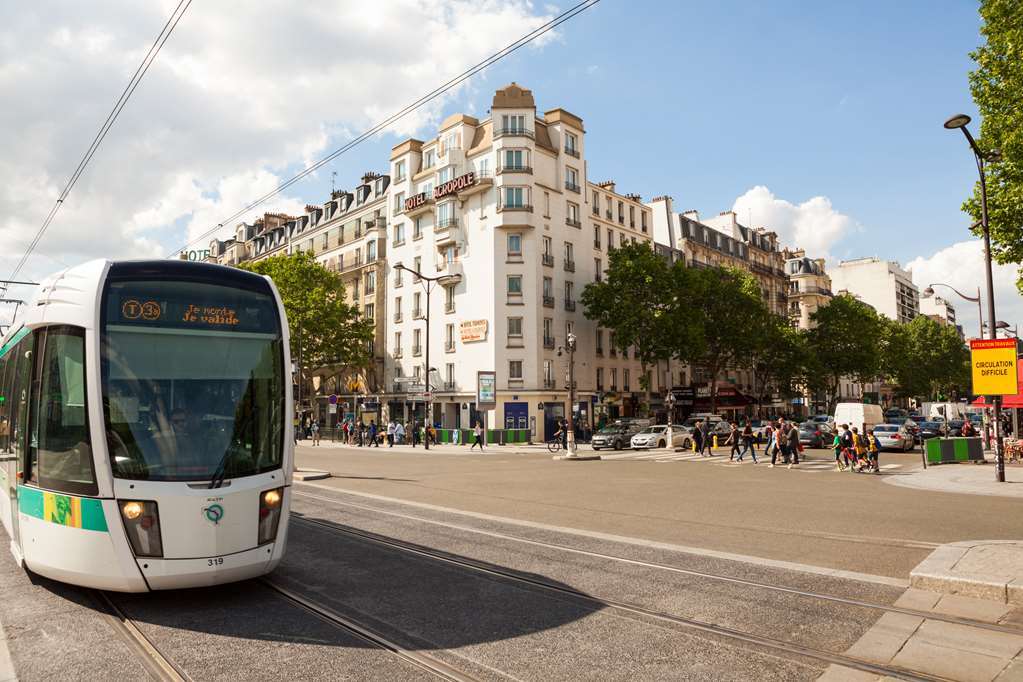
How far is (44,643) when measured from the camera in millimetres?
5496

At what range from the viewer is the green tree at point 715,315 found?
46.5 m

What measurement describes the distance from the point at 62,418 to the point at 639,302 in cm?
4242

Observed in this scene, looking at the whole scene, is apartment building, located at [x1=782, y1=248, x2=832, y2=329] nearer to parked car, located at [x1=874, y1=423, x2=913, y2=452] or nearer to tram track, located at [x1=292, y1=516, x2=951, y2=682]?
parked car, located at [x1=874, y1=423, x2=913, y2=452]

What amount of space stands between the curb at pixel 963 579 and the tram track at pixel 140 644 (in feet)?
22.2

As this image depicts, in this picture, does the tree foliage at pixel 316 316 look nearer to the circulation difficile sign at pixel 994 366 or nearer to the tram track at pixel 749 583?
the tram track at pixel 749 583

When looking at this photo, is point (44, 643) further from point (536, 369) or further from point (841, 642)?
point (536, 369)

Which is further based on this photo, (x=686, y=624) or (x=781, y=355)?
(x=781, y=355)

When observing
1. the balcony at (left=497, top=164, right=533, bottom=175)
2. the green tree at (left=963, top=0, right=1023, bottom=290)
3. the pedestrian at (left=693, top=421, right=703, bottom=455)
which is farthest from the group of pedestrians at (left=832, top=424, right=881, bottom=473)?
the balcony at (left=497, top=164, right=533, bottom=175)

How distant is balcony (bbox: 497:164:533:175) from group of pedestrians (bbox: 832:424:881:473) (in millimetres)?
27950

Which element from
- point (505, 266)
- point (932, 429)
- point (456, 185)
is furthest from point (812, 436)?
point (456, 185)

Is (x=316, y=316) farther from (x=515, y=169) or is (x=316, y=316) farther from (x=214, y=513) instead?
(x=214, y=513)

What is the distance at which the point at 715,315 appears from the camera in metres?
51.6

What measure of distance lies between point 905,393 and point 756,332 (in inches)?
2175

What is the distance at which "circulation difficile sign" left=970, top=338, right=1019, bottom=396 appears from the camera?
56.0 ft
